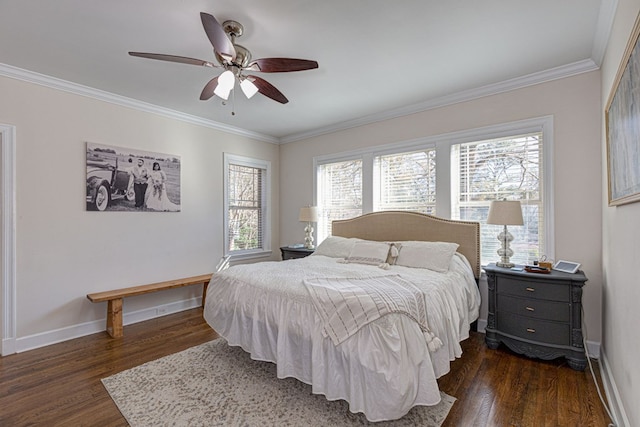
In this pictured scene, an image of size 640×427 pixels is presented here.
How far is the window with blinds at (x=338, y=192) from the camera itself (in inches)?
180

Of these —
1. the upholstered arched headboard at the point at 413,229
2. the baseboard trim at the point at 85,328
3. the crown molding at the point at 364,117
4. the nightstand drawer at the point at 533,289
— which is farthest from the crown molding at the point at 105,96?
the nightstand drawer at the point at 533,289

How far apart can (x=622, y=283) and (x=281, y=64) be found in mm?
2609

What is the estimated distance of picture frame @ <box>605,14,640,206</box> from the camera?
142 cm

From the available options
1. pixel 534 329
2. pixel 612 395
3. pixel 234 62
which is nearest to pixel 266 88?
pixel 234 62

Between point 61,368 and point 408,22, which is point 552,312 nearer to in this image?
point 408,22

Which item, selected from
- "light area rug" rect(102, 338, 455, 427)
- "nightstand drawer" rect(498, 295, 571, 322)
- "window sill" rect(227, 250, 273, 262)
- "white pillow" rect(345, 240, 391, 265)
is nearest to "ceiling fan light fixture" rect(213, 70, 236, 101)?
"white pillow" rect(345, 240, 391, 265)

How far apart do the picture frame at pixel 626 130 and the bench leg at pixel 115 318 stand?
424 centimetres

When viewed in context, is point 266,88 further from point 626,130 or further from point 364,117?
point 626,130

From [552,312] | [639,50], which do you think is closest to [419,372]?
[552,312]

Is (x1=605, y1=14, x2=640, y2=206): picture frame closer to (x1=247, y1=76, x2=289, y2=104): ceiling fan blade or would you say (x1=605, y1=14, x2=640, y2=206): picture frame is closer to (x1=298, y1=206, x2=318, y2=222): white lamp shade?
(x1=247, y1=76, x2=289, y2=104): ceiling fan blade

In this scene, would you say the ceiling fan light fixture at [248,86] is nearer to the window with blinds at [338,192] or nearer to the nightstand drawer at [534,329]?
the window with blinds at [338,192]

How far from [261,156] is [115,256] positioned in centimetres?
263

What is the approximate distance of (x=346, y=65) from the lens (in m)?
2.83

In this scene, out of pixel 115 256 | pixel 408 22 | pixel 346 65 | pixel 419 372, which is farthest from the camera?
pixel 115 256
